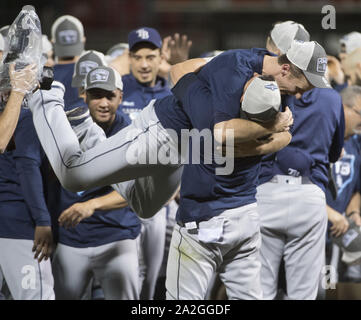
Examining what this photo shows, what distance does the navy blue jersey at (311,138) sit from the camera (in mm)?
3600

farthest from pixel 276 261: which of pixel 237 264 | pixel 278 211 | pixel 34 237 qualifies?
pixel 34 237

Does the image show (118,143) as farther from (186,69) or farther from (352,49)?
(352,49)

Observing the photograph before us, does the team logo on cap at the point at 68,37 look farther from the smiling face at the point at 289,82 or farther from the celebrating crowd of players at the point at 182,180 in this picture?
the smiling face at the point at 289,82

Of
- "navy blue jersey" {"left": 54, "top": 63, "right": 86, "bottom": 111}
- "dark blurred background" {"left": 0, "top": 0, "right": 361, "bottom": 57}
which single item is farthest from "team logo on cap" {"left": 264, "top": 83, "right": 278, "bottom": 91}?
"dark blurred background" {"left": 0, "top": 0, "right": 361, "bottom": 57}

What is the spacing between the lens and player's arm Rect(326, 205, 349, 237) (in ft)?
13.2

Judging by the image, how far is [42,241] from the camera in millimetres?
3459

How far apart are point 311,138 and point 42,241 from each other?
1458 mm

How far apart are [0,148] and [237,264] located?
120cm

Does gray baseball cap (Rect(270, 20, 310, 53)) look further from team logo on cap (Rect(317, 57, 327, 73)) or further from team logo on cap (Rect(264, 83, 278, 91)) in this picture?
team logo on cap (Rect(264, 83, 278, 91))

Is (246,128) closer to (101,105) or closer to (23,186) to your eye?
(101,105)

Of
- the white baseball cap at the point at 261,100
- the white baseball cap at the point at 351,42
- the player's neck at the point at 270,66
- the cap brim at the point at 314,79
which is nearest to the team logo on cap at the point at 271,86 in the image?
the white baseball cap at the point at 261,100

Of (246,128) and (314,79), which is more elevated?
(314,79)

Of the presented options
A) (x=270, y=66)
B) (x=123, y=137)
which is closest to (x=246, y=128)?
(x=270, y=66)

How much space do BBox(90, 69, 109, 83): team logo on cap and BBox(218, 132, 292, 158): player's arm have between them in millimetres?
944
